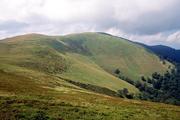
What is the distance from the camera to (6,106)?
157ft

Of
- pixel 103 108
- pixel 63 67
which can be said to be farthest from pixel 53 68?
pixel 103 108

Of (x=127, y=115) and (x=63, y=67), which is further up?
(x=63, y=67)

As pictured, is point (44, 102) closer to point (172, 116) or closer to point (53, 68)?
point (172, 116)

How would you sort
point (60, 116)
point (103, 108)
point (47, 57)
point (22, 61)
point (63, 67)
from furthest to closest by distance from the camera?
point (47, 57)
point (63, 67)
point (22, 61)
point (103, 108)
point (60, 116)

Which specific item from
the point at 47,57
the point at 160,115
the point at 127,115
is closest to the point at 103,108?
the point at 127,115

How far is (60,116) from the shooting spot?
4688 cm

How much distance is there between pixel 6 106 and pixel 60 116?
7231 mm

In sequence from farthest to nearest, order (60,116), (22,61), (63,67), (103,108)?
1. (63,67)
2. (22,61)
3. (103,108)
4. (60,116)

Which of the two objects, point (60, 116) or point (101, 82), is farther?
point (101, 82)

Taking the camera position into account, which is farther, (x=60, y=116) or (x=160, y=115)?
(x=160, y=115)

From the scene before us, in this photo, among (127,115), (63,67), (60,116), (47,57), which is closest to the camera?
(60,116)

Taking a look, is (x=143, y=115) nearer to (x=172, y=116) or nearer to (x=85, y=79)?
(x=172, y=116)

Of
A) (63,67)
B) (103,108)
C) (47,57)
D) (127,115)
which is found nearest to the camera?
(127,115)

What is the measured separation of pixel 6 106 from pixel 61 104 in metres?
9.71
